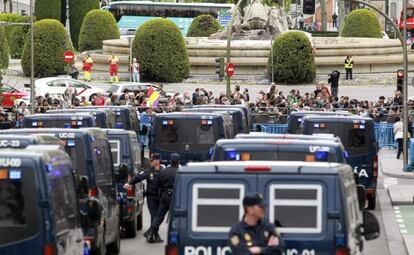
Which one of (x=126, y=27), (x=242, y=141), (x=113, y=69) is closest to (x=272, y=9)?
(x=113, y=69)

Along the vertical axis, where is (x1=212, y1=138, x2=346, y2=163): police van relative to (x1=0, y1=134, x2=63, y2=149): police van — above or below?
below

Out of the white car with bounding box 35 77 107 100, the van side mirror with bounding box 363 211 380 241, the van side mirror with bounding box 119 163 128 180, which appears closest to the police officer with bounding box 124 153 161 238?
the van side mirror with bounding box 119 163 128 180

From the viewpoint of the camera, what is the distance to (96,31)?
87.1m

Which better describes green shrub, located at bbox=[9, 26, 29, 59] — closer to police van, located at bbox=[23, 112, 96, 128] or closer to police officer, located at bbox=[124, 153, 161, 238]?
police van, located at bbox=[23, 112, 96, 128]

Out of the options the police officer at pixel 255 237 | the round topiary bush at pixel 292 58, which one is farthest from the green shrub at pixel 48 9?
the police officer at pixel 255 237

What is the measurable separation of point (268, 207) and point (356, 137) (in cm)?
1506

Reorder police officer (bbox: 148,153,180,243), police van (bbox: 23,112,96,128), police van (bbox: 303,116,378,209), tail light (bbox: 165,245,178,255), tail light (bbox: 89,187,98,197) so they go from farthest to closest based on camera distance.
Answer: police van (bbox: 303,116,378,209) → police van (bbox: 23,112,96,128) → police officer (bbox: 148,153,180,243) → tail light (bbox: 89,187,98,197) → tail light (bbox: 165,245,178,255)

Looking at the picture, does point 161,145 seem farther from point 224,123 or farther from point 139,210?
point 139,210

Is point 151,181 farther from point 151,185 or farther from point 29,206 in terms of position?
Result: point 29,206

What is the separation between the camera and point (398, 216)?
2806 cm

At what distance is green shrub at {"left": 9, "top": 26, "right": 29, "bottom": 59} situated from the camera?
89.8 meters

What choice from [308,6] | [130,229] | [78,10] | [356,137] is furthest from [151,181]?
[78,10]

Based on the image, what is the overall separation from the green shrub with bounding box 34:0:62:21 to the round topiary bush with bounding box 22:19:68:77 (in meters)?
18.7

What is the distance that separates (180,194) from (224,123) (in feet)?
53.5
